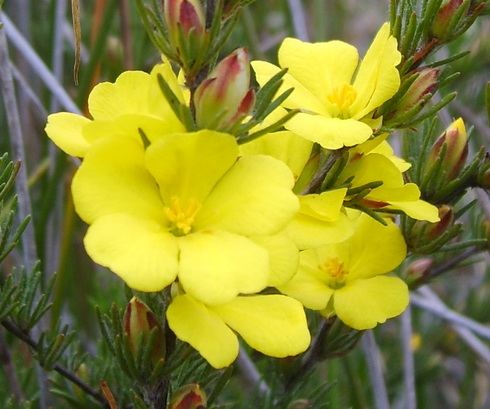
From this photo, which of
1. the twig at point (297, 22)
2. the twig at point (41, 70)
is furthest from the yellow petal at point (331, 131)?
the twig at point (297, 22)

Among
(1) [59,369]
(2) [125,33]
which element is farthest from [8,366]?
(2) [125,33]

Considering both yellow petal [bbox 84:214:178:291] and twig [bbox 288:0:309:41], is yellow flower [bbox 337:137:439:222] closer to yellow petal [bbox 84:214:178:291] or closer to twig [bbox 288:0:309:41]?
yellow petal [bbox 84:214:178:291]

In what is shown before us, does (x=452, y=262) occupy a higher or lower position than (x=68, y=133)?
lower

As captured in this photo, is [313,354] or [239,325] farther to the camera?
[313,354]

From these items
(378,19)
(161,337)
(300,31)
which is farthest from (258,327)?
(378,19)

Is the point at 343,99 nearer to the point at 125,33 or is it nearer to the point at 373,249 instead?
the point at 373,249

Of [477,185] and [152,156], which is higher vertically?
[152,156]

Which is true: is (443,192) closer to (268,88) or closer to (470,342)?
(268,88)
